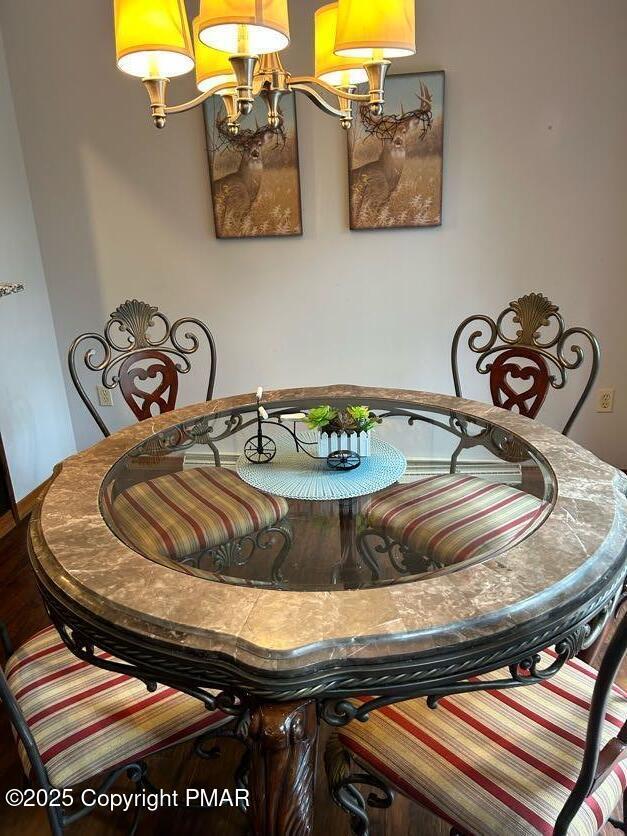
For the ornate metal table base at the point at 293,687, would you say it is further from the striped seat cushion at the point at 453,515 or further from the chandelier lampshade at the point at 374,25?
the chandelier lampshade at the point at 374,25

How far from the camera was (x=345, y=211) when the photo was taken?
106 inches

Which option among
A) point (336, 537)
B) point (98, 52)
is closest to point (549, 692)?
point (336, 537)

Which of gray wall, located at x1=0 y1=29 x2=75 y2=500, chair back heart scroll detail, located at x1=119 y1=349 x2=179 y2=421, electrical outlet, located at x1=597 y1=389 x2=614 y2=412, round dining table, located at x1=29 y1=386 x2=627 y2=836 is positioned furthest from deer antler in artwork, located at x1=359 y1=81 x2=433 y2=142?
gray wall, located at x1=0 y1=29 x2=75 y2=500

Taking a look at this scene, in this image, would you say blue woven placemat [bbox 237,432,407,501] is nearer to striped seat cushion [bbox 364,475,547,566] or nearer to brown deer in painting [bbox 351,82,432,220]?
striped seat cushion [bbox 364,475,547,566]

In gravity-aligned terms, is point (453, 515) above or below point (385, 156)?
below

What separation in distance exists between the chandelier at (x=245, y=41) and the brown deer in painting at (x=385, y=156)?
115cm

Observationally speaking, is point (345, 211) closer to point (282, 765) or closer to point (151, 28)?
point (151, 28)

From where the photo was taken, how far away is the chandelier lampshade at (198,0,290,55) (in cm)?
103

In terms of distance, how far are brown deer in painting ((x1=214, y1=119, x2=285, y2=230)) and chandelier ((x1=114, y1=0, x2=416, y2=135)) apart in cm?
122

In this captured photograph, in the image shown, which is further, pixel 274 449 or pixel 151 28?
pixel 274 449

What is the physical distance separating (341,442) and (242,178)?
1.69 m

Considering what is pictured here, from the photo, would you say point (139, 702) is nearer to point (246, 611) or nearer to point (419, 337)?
point (246, 611)

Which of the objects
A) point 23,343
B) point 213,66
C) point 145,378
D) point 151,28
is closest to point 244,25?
point 151,28

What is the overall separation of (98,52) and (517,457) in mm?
2523
